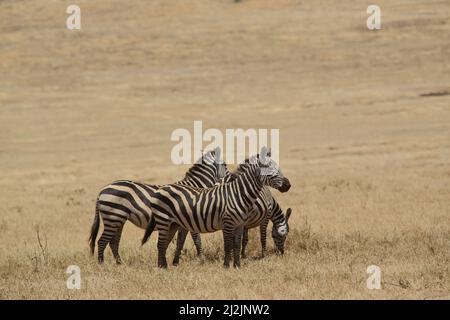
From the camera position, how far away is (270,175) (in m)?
12.1

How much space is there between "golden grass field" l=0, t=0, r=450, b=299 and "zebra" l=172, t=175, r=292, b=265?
0.28m

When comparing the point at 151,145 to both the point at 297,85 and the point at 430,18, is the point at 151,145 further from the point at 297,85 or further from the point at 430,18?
the point at 430,18

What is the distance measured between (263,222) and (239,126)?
96.1 feet

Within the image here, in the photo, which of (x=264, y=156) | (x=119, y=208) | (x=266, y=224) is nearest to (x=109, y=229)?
(x=119, y=208)

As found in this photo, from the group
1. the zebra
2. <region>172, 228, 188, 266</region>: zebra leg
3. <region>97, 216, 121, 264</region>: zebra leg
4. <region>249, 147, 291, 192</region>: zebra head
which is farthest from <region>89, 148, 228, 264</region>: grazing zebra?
<region>249, 147, 291, 192</region>: zebra head

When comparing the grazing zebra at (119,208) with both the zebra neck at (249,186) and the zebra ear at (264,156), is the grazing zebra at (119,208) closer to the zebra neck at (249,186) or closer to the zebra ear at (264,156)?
the zebra neck at (249,186)

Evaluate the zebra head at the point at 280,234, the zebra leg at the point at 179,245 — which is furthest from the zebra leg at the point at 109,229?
the zebra head at the point at 280,234

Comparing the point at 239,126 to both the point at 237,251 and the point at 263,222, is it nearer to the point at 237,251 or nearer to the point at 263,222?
the point at 263,222

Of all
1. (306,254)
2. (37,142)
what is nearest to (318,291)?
(306,254)

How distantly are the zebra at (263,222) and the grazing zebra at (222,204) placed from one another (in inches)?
21.0

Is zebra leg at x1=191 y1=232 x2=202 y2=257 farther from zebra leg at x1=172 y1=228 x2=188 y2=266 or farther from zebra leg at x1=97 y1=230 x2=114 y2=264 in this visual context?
zebra leg at x1=97 y1=230 x2=114 y2=264

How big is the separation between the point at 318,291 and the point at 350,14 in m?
64.2

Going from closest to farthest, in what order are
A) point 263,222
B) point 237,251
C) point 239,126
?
point 237,251
point 263,222
point 239,126

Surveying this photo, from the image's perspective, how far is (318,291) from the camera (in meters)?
10.3
